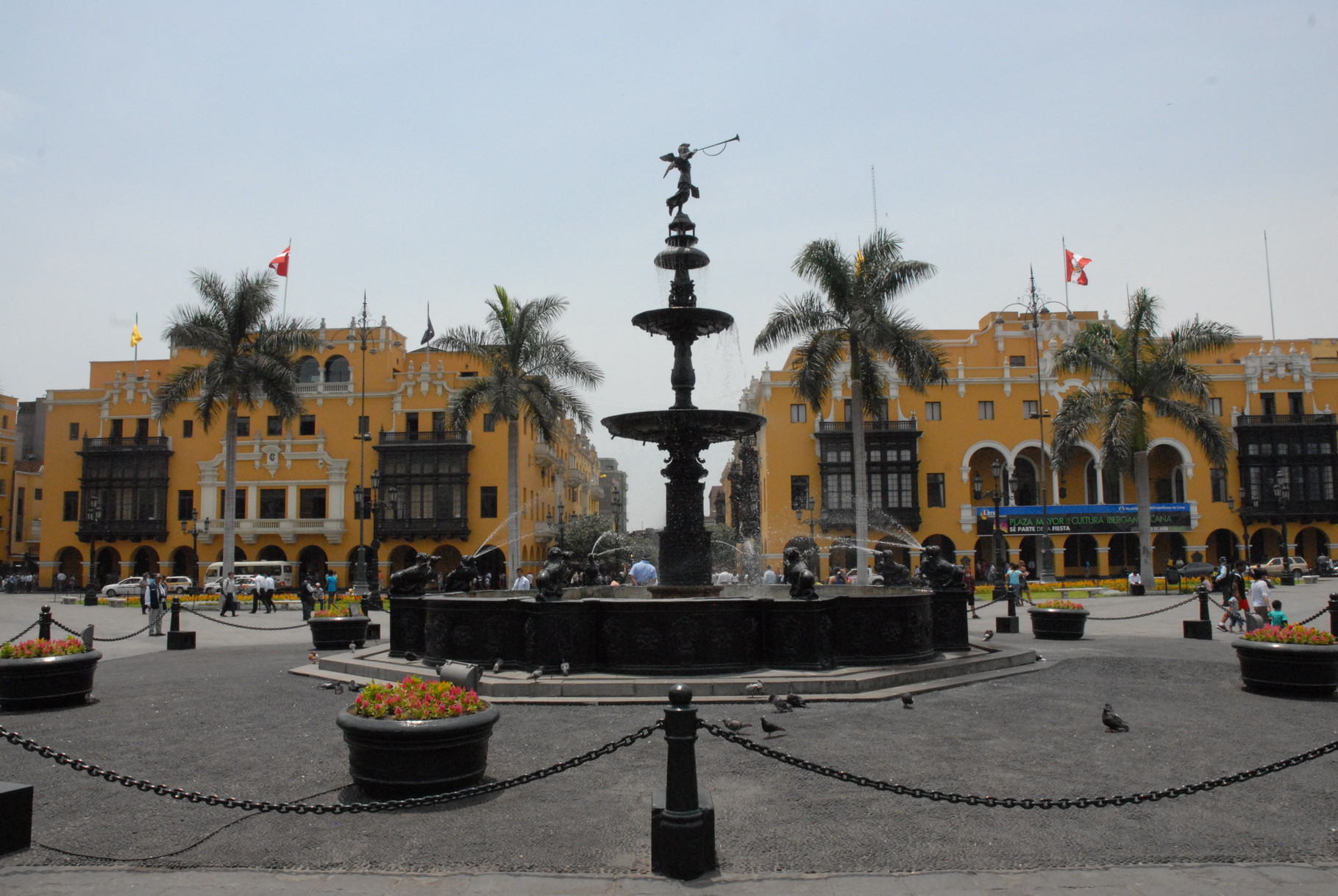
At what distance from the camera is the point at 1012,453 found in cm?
4962

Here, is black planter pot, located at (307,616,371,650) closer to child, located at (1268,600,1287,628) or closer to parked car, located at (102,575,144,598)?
child, located at (1268,600,1287,628)

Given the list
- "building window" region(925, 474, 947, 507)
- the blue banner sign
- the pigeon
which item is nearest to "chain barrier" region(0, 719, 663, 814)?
the pigeon

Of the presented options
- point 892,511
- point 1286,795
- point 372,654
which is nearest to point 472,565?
point 372,654

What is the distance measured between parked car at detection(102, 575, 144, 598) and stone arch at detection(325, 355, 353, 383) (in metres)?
15.3

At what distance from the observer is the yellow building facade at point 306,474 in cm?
5031

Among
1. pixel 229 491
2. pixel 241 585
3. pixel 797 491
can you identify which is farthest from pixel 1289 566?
pixel 241 585

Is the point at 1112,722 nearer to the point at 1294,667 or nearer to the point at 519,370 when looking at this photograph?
the point at 1294,667

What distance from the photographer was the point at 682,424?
12.8m

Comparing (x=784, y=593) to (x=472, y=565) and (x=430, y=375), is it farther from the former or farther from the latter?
(x=430, y=375)

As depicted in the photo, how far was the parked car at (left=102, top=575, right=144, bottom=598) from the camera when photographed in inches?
1682

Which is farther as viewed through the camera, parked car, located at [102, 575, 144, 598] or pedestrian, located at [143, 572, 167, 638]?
parked car, located at [102, 575, 144, 598]

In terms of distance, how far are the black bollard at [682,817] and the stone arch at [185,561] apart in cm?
5517

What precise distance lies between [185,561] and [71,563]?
369 inches

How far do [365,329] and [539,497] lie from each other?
581 inches
